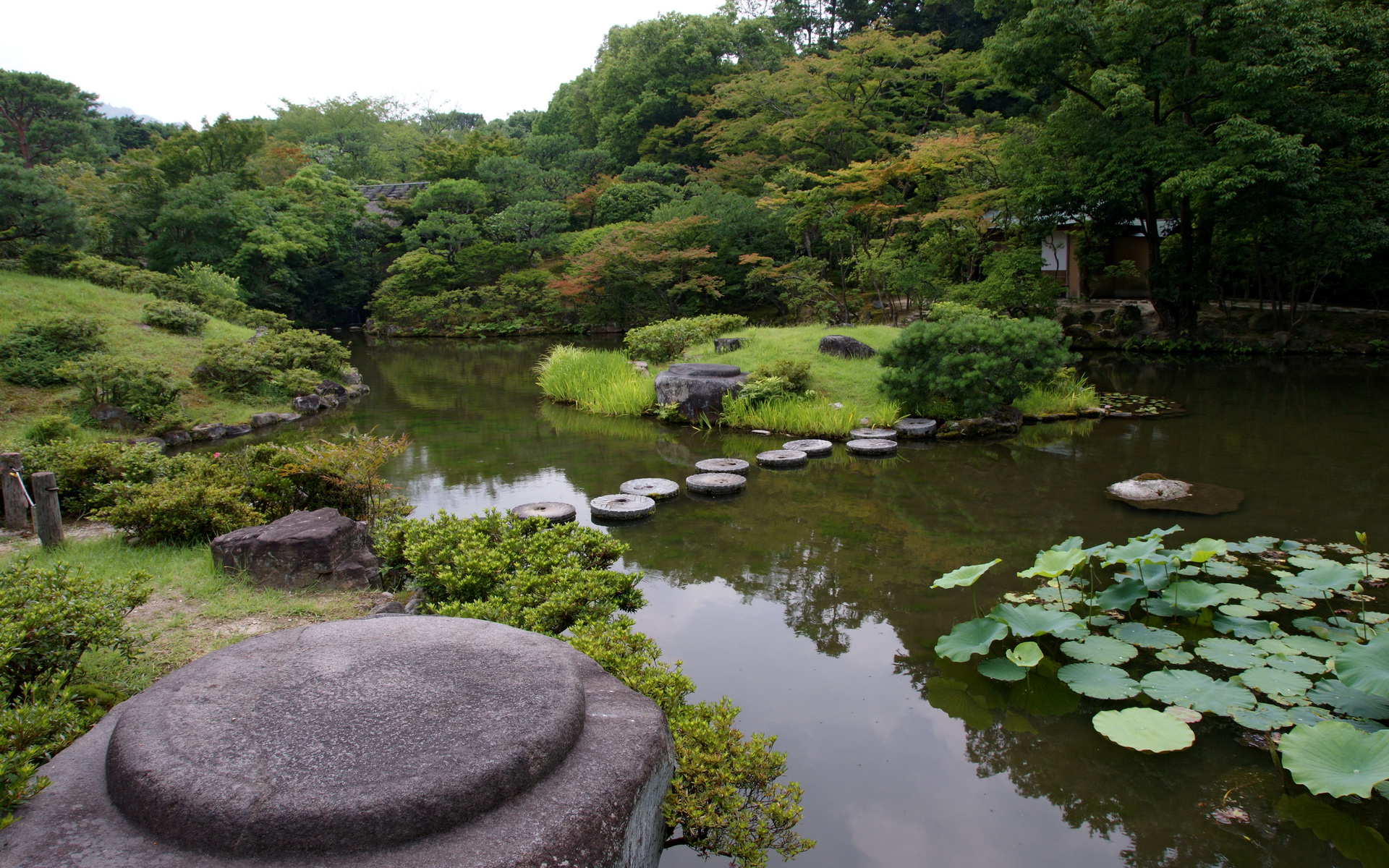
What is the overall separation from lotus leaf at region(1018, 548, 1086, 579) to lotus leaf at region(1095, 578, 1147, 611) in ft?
1.29

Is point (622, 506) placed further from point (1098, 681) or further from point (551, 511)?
point (1098, 681)

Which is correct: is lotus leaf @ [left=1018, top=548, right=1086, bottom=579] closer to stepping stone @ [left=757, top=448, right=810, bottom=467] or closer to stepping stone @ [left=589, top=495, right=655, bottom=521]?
stepping stone @ [left=589, top=495, right=655, bottom=521]

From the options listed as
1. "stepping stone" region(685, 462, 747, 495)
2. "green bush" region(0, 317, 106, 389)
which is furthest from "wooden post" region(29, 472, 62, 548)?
"green bush" region(0, 317, 106, 389)

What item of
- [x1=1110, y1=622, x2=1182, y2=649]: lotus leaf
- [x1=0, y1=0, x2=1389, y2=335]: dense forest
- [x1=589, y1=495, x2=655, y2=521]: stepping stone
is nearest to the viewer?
[x1=1110, y1=622, x2=1182, y2=649]: lotus leaf

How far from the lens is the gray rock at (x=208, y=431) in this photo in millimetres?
11062

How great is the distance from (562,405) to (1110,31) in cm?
1316

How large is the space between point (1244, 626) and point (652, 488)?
5009 mm

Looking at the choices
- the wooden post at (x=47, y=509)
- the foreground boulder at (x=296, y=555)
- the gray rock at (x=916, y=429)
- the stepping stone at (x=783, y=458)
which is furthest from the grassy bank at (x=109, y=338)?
the gray rock at (x=916, y=429)

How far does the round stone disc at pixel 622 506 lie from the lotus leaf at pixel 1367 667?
511cm

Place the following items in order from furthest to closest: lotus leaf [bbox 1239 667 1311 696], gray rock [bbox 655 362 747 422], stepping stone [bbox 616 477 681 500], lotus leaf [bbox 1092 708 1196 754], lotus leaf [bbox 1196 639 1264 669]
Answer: gray rock [bbox 655 362 747 422]
stepping stone [bbox 616 477 681 500]
lotus leaf [bbox 1196 639 1264 669]
lotus leaf [bbox 1239 667 1311 696]
lotus leaf [bbox 1092 708 1196 754]

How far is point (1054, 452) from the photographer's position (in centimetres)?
953

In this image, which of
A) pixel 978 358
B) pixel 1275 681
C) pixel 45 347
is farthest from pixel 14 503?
pixel 978 358

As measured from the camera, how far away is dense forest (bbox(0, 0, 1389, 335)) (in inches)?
577

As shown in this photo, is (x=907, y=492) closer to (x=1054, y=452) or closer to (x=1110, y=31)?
(x=1054, y=452)
